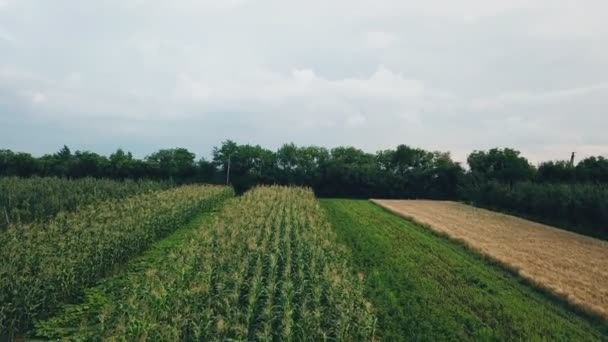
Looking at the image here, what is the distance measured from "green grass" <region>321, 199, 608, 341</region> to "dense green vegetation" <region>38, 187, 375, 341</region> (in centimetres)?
123

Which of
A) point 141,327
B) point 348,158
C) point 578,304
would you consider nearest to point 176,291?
point 141,327

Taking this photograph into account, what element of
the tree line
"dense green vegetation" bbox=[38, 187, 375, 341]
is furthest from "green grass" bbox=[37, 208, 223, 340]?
the tree line

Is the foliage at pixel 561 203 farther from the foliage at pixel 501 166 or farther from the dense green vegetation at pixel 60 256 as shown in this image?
the dense green vegetation at pixel 60 256

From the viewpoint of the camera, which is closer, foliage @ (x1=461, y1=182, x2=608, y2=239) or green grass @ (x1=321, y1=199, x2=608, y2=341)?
green grass @ (x1=321, y1=199, x2=608, y2=341)

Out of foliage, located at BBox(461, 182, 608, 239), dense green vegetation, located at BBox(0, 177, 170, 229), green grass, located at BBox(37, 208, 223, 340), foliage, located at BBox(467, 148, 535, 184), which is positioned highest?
foliage, located at BBox(467, 148, 535, 184)

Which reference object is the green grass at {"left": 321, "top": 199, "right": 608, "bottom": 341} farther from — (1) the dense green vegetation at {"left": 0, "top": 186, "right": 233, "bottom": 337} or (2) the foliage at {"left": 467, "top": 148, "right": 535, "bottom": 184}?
(2) the foliage at {"left": 467, "top": 148, "right": 535, "bottom": 184}

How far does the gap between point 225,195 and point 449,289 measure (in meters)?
34.6

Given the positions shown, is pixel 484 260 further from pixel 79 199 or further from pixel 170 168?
pixel 170 168

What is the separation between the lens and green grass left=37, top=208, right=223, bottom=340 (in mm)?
9414

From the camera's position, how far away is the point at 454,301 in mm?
13148

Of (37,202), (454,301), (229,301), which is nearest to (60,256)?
(229,301)

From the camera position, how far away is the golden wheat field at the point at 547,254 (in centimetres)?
1457

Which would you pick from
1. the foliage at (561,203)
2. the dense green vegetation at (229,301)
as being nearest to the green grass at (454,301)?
the dense green vegetation at (229,301)

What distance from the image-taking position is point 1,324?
29.6 feet
